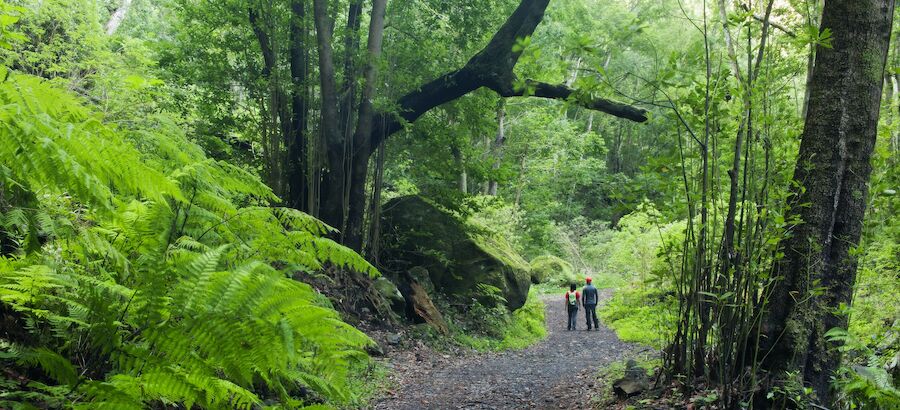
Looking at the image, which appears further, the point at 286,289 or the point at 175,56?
the point at 175,56

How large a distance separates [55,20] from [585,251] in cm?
2407

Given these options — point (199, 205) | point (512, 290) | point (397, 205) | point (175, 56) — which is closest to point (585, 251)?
point (512, 290)

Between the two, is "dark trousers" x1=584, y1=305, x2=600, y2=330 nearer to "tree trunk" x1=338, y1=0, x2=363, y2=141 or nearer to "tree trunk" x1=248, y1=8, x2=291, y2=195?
"tree trunk" x1=338, y1=0, x2=363, y2=141

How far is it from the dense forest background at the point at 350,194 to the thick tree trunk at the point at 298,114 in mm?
49

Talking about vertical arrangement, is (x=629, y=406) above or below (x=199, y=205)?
below

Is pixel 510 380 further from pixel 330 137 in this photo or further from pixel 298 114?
pixel 298 114

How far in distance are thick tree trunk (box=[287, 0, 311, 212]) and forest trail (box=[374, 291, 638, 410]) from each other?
11.8ft

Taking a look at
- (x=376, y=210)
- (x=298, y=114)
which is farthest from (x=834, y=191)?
(x=298, y=114)

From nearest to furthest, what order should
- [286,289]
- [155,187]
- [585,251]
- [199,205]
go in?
[155,187] < [286,289] < [199,205] < [585,251]

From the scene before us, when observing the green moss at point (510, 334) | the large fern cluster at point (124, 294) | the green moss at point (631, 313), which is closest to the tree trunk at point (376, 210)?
the green moss at point (510, 334)

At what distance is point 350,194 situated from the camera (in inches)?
395

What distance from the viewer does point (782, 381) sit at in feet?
12.0

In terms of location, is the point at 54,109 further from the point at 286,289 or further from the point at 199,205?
the point at 286,289

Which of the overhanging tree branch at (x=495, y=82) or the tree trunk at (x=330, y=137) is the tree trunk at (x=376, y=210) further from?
the tree trunk at (x=330, y=137)
